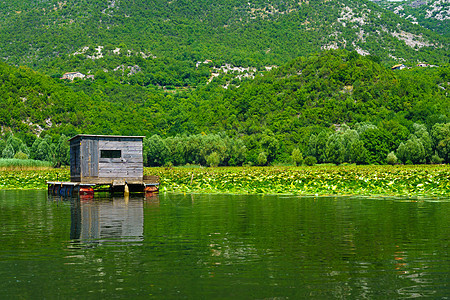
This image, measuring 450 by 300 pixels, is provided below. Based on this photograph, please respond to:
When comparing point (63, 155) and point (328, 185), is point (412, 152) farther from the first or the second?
point (63, 155)

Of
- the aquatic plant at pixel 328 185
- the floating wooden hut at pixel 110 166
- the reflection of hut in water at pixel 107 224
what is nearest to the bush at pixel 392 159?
the aquatic plant at pixel 328 185

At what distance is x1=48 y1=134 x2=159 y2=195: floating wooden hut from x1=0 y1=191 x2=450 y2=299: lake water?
612 inches

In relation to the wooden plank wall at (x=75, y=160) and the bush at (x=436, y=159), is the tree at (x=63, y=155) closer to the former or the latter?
the wooden plank wall at (x=75, y=160)

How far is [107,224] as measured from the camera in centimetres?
1955

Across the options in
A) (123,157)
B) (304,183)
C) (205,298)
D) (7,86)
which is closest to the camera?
(205,298)

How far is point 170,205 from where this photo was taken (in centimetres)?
2808

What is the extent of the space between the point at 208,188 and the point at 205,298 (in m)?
29.6

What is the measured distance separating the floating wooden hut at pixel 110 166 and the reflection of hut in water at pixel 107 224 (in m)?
12.1

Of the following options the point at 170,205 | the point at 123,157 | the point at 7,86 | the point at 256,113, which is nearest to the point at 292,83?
the point at 256,113

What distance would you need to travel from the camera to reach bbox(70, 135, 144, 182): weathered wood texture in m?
39.6

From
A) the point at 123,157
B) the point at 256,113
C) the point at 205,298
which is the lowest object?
the point at 205,298

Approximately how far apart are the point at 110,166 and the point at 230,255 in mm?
28337

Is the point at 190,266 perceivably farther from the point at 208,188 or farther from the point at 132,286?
the point at 208,188

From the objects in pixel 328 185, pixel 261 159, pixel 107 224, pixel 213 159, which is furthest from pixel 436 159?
pixel 107 224
